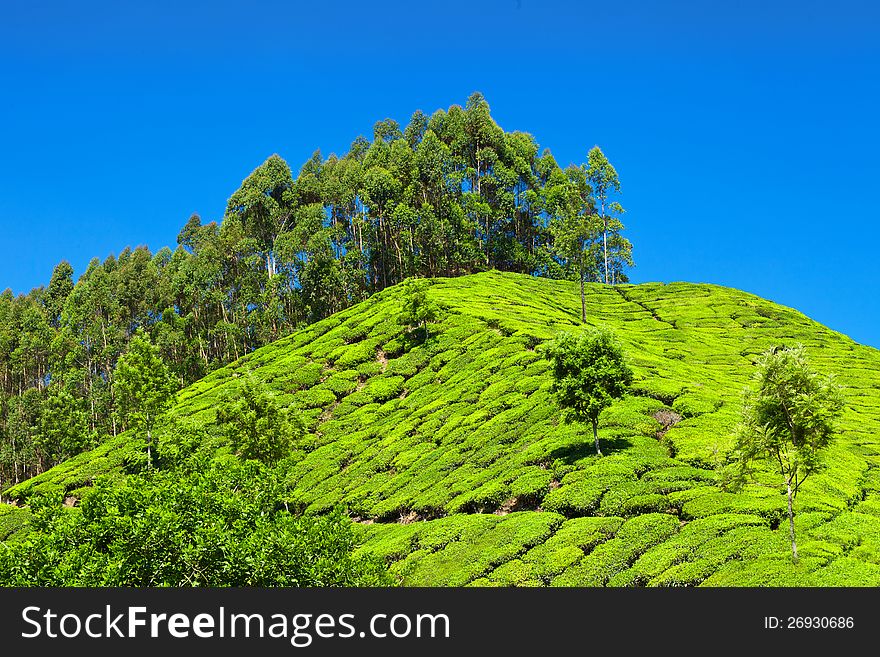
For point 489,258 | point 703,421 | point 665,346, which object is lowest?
point 703,421

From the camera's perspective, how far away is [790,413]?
2894 centimetres

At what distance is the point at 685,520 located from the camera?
3441cm

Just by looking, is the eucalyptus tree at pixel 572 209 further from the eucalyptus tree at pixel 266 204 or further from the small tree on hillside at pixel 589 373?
the small tree on hillside at pixel 589 373

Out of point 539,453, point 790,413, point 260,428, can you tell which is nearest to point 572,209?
point 539,453

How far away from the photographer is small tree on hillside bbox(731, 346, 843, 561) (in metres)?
28.6

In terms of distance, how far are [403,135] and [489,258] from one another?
112 feet

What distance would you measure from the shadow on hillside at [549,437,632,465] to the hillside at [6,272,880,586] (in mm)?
161

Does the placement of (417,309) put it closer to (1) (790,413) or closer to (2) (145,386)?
(2) (145,386)

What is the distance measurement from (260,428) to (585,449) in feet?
66.9

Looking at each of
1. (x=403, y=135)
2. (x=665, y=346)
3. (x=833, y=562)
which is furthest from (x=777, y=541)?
(x=403, y=135)

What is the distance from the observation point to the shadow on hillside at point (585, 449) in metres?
44.0

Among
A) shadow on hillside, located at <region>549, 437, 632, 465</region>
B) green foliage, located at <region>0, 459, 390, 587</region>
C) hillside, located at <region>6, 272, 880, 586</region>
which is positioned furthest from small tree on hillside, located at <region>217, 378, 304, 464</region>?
green foliage, located at <region>0, 459, 390, 587</region>

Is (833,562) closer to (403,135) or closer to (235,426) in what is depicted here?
(235,426)

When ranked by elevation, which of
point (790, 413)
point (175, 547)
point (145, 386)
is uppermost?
point (145, 386)
